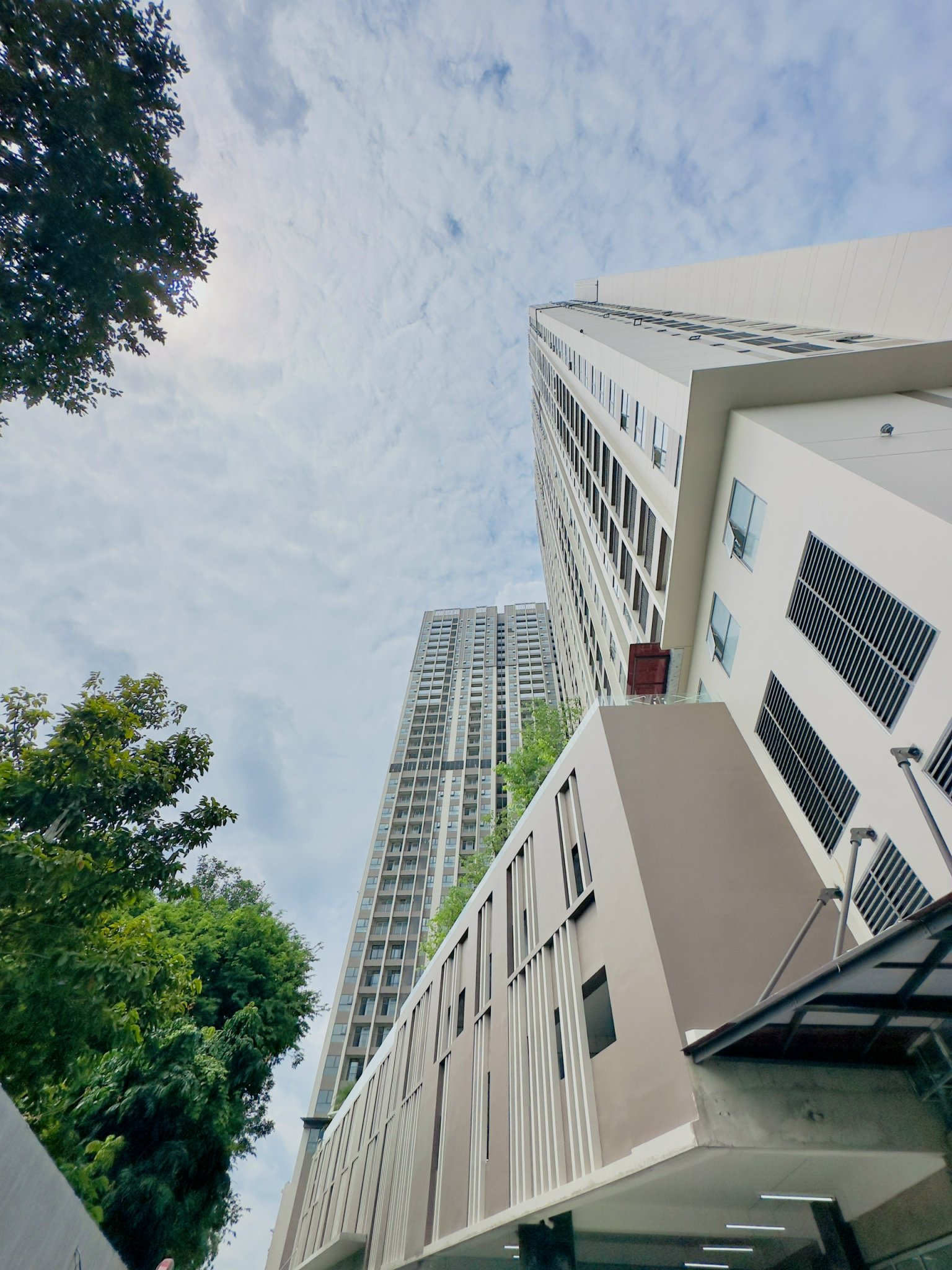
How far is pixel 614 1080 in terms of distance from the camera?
8.06 metres

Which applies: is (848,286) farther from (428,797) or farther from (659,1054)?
(428,797)

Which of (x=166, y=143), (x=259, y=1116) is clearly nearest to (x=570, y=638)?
(x=259, y=1116)

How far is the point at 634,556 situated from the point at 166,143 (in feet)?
57.5

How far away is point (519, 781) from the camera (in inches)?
1008

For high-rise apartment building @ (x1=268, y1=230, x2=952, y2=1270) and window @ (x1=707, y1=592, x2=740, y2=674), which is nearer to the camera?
high-rise apartment building @ (x1=268, y1=230, x2=952, y2=1270)

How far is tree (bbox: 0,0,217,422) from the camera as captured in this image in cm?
616

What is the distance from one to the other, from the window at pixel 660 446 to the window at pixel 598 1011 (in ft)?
41.4

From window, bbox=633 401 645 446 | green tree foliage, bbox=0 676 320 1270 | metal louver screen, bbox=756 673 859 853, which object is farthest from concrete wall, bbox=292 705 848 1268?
window, bbox=633 401 645 446

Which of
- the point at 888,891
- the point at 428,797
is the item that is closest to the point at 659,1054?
the point at 888,891

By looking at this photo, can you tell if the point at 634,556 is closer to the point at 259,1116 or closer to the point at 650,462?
the point at 650,462

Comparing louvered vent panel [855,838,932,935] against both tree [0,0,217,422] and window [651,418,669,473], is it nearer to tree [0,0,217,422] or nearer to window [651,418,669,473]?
window [651,418,669,473]

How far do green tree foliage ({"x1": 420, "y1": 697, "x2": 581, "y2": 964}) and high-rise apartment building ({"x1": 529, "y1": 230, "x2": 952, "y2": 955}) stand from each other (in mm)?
7311

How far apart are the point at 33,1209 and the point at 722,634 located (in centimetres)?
1456

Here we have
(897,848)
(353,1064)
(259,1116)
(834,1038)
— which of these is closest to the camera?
(834,1038)
